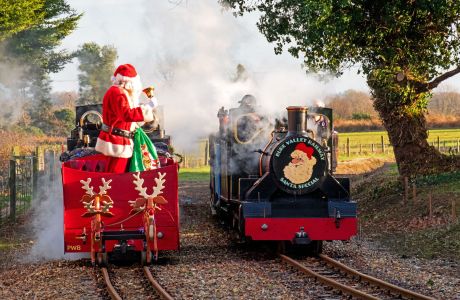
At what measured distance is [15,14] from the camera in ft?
97.5

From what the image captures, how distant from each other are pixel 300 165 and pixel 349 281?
2.33 metres

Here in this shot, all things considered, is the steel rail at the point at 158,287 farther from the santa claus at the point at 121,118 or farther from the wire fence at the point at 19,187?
the wire fence at the point at 19,187

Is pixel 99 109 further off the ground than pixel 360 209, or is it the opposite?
pixel 99 109

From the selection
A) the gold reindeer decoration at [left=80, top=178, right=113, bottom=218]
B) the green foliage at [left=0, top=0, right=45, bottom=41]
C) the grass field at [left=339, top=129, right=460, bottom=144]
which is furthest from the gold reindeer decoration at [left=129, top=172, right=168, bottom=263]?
the grass field at [left=339, top=129, right=460, bottom=144]

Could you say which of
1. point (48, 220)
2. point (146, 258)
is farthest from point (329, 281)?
point (48, 220)

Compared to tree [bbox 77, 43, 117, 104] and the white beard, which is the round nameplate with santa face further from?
tree [bbox 77, 43, 117, 104]

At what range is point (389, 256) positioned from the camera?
14.6 metres

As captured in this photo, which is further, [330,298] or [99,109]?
[99,109]

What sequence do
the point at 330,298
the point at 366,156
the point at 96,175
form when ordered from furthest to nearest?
1. the point at 366,156
2. the point at 96,175
3. the point at 330,298

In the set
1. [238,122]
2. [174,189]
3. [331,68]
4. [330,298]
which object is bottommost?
[330,298]

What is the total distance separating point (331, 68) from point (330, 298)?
11.3 meters

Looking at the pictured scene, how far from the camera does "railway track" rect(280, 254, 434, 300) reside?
10.9m

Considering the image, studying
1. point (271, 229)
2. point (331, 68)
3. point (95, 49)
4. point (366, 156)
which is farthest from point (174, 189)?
point (95, 49)

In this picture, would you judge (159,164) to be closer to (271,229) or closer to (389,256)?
(271,229)
